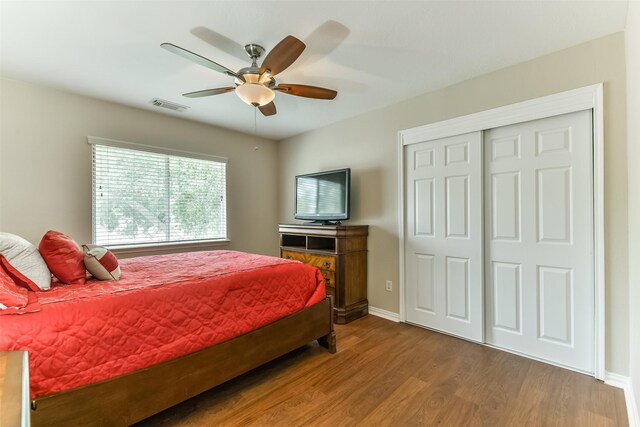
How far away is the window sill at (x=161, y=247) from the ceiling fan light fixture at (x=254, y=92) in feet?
7.46

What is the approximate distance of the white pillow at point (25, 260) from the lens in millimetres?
1497

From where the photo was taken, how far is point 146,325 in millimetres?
1507

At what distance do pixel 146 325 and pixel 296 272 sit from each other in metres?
1.10

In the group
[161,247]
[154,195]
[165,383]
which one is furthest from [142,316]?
[154,195]

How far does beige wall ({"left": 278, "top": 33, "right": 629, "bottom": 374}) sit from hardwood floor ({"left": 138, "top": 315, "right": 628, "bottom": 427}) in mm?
498

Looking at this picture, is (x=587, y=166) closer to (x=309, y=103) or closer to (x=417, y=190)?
(x=417, y=190)

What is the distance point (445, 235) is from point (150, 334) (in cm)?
259

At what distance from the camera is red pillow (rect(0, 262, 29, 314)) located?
123 centimetres

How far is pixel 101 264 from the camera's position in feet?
5.90

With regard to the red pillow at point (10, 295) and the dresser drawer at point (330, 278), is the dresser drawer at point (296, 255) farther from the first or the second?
the red pillow at point (10, 295)

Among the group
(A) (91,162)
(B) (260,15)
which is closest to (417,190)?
(B) (260,15)

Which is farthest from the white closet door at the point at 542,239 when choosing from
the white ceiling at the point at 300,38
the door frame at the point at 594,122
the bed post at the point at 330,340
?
the bed post at the point at 330,340

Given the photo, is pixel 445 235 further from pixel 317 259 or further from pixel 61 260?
pixel 61 260

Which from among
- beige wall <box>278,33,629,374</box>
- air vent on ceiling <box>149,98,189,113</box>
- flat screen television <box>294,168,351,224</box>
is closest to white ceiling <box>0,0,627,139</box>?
beige wall <box>278,33,629,374</box>
